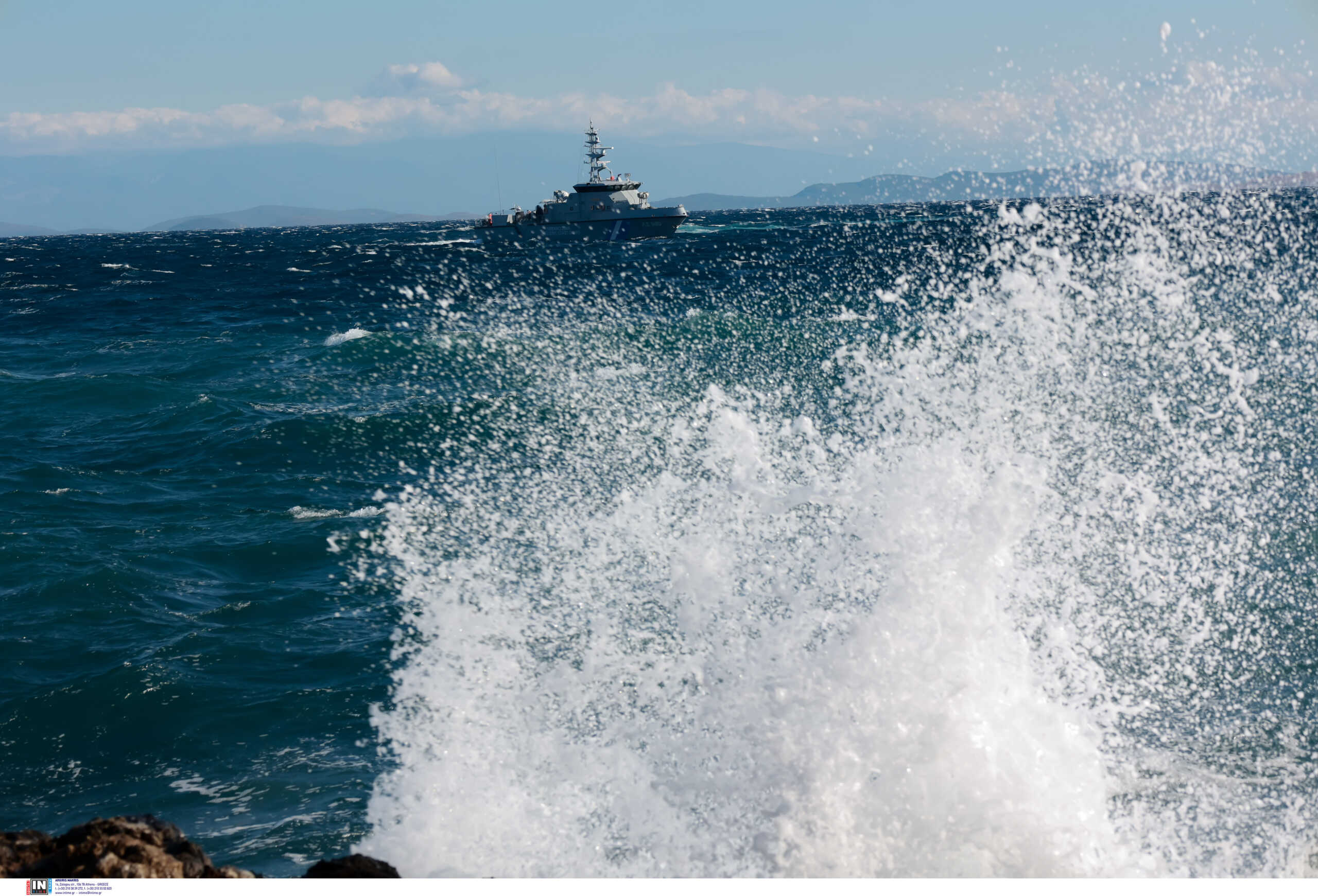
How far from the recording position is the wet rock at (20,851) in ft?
12.8

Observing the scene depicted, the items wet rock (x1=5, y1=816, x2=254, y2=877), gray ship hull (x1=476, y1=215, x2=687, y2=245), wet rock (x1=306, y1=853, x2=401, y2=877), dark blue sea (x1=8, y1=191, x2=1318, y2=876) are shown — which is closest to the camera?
wet rock (x1=5, y1=816, x2=254, y2=877)

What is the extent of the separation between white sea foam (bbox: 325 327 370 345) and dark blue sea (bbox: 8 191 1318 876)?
627 centimetres

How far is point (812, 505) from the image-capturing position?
930 cm

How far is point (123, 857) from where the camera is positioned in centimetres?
378

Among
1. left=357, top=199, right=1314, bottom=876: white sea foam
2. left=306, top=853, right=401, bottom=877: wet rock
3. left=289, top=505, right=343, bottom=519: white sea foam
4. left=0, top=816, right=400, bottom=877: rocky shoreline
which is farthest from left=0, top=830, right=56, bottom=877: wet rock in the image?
Result: left=289, top=505, right=343, bottom=519: white sea foam

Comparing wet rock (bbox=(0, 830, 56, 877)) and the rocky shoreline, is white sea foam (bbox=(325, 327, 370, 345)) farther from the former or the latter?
the rocky shoreline

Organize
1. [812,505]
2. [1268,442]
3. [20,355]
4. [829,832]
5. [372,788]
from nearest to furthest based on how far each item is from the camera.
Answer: [829,832] → [372,788] → [812,505] → [1268,442] → [20,355]

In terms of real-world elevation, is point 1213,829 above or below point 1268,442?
below

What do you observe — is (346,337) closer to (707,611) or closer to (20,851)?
(707,611)

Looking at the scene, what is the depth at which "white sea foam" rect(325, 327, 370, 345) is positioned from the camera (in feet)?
83.0

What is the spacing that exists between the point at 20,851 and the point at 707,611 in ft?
17.3

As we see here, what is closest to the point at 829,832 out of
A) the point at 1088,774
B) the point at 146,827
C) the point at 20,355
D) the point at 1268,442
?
the point at 1088,774
